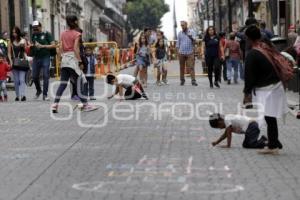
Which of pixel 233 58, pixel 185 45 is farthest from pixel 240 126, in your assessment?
pixel 233 58

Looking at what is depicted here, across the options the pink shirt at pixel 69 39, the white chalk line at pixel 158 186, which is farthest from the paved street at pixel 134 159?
the pink shirt at pixel 69 39

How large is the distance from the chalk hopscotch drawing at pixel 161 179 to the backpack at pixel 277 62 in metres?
1.54

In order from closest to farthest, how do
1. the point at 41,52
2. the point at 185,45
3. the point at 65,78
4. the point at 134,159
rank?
1. the point at 134,159
2. the point at 65,78
3. the point at 41,52
4. the point at 185,45

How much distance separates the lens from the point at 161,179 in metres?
9.34

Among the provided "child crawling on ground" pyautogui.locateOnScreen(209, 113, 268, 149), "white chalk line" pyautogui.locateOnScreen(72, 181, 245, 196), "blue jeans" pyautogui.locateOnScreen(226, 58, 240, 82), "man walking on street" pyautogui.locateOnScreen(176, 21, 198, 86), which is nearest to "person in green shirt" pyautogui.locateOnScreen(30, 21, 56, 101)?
"man walking on street" pyautogui.locateOnScreen(176, 21, 198, 86)

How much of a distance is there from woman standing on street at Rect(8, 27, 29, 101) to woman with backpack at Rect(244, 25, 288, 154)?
10.6m

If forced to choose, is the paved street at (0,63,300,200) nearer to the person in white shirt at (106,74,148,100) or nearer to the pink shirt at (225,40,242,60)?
the person in white shirt at (106,74,148,100)

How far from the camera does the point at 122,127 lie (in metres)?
14.6

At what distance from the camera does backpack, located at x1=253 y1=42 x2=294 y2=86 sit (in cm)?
1094

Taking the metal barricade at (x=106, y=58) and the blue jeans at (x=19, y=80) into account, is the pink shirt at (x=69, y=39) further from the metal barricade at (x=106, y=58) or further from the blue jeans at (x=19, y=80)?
the metal barricade at (x=106, y=58)

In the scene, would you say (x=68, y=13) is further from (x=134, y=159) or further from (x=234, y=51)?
(x=134, y=159)

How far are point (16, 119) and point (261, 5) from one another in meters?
37.5

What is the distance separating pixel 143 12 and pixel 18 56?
110009mm

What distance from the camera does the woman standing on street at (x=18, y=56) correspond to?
20.7 m
